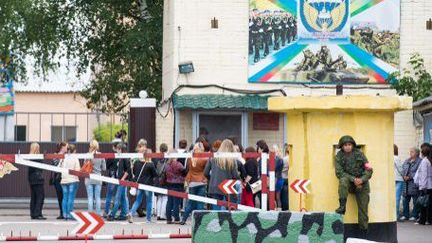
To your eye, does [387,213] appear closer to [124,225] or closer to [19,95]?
[124,225]

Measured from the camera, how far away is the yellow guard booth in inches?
850

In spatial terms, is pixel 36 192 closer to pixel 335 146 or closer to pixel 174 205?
pixel 174 205

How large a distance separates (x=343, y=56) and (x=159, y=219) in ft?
22.8

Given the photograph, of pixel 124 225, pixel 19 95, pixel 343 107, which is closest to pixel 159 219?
pixel 124 225

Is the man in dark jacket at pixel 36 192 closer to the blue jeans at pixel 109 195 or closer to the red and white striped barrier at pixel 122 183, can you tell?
the blue jeans at pixel 109 195

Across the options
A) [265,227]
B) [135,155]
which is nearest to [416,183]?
[135,155]

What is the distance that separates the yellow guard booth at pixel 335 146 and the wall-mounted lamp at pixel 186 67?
38.5 ft

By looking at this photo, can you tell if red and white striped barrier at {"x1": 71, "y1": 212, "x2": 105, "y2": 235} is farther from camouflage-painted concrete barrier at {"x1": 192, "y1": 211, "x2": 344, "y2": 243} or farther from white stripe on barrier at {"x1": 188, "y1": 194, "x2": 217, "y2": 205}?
white stripe on barrier at {"x1": 188, "y1": 194, "x2": 217, "y2": 205}

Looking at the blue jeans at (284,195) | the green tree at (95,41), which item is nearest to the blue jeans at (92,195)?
the blue jeans at (284,195)

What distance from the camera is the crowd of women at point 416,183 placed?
28.8 m

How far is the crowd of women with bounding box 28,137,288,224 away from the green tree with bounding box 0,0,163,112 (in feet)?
29.2

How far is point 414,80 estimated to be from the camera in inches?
1334

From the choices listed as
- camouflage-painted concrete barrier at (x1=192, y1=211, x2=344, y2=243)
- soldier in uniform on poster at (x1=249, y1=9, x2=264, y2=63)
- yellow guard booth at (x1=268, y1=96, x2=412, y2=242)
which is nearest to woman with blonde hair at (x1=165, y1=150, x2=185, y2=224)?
soldier in uniform on poster at (x1=249, y1=9, x2=264, y2=63)

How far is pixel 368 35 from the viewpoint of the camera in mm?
Answer: 34188
